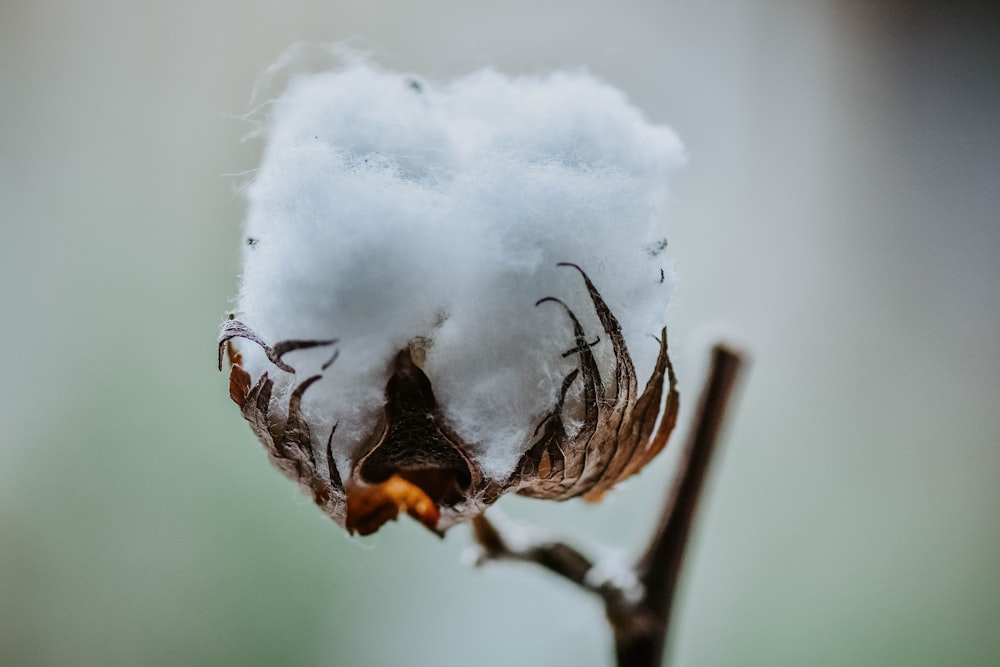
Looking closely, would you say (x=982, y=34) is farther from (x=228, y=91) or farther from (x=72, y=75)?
(x=72, y=75)

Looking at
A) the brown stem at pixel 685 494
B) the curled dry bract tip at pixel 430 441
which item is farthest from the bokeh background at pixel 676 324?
the curled dry bract tip at pixel 430 441

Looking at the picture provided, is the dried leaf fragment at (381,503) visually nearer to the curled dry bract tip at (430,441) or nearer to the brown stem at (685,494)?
the curled dry bract tip at (430,441)

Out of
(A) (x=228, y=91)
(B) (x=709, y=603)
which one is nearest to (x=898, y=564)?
(B) (x=709, y=603)

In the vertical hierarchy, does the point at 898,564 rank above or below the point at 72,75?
below

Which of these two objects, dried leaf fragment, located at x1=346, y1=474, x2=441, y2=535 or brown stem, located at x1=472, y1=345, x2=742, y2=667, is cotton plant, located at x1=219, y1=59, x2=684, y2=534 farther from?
brown stem, located at x1=472, y1=345, x2=742, y2=667

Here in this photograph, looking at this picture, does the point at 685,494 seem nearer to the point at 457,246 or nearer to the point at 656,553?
the point at 656,553

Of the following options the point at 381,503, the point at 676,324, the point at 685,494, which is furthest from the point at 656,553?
the point at 676,324

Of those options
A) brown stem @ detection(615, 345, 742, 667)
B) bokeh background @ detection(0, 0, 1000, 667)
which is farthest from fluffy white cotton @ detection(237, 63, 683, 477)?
bokeh background @ detection(0, 0, 1000, 667)
